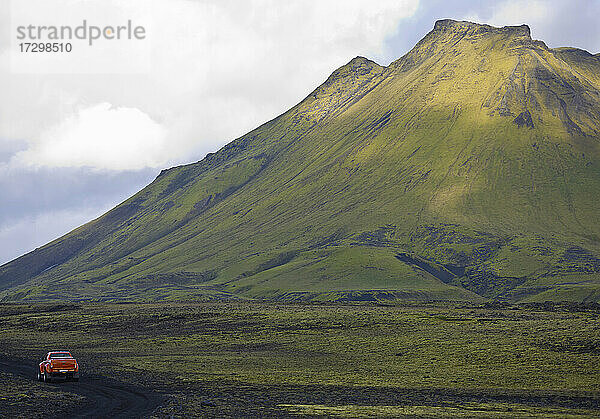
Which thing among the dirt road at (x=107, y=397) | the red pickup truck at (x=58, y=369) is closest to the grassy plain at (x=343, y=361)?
the dirt road at (x=107, y=397)

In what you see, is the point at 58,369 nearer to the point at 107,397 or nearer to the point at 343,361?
the point at 107,397

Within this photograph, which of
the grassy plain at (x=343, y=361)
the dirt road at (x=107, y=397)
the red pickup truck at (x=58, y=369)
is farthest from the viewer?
the red pickup truck at (x=58, y=369)

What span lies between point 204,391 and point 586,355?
4242 centimetres

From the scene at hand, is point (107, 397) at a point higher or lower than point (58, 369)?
→ lower

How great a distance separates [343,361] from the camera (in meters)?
78.0

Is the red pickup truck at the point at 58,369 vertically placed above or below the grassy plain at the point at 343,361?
above

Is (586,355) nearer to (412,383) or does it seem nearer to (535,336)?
(535,336)

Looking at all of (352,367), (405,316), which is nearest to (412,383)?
(352,367)

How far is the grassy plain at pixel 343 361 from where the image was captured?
48.6 m

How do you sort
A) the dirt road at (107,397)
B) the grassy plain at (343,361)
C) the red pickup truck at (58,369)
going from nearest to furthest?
1. the dirt road at (107,397)
2. the grassy plain at (343,361)
3. the red pickup truck at (58,369)

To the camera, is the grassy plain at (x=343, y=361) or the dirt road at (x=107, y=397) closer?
the dirt road at (x=107, y=397)

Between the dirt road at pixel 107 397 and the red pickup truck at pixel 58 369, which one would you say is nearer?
the dirt road at pixel 107 397

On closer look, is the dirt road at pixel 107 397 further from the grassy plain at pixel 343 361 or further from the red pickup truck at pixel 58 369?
the grassy plain at pixel 343 361

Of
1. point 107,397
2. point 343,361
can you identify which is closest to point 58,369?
point 107,397
